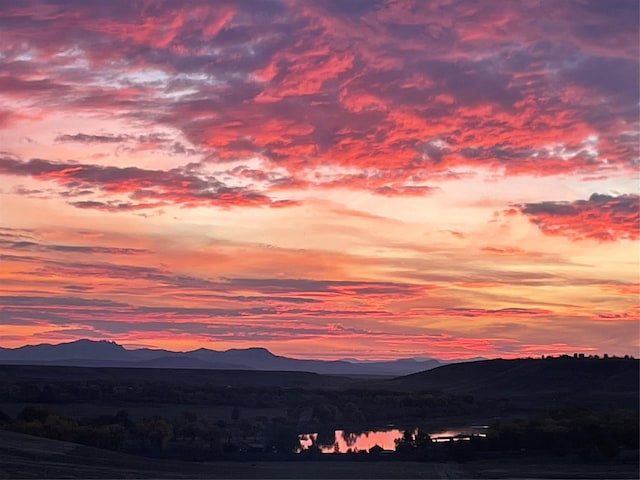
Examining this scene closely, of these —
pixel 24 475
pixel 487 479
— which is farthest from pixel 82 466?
pixel 487 479

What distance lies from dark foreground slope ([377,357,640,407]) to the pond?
74.9 ft

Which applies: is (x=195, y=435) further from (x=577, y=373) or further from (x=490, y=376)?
(x=490, y=376)

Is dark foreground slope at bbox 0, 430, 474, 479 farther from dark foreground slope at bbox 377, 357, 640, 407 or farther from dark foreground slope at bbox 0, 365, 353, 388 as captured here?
dark foreground slope at bbox 0, 365, 353, 388

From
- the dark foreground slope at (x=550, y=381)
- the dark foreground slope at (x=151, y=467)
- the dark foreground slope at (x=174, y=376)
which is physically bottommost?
the dark foreground slope at (x=151, y=467)

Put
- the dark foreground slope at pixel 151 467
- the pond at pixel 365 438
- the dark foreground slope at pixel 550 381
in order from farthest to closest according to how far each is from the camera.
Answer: the dark foreground slope at pixel 550 381, the pond at pixel 365 438, the dark foreground slope at pixel 151 467

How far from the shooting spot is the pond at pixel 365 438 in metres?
61.2

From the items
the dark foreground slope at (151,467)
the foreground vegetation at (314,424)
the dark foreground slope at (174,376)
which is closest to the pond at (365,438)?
the foreground vegetation at (314,424)

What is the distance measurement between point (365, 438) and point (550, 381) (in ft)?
204

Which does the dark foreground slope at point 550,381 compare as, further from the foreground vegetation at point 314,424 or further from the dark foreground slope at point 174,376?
the dark foreground slope at point 174,376

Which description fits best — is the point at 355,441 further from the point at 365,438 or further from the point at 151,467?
the point at 151,467

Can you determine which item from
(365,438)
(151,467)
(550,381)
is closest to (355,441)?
(365,438)

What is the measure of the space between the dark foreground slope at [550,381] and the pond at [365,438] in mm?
22830

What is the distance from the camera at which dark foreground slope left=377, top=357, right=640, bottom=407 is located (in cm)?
10544

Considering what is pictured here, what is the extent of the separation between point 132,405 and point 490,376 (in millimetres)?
66938
